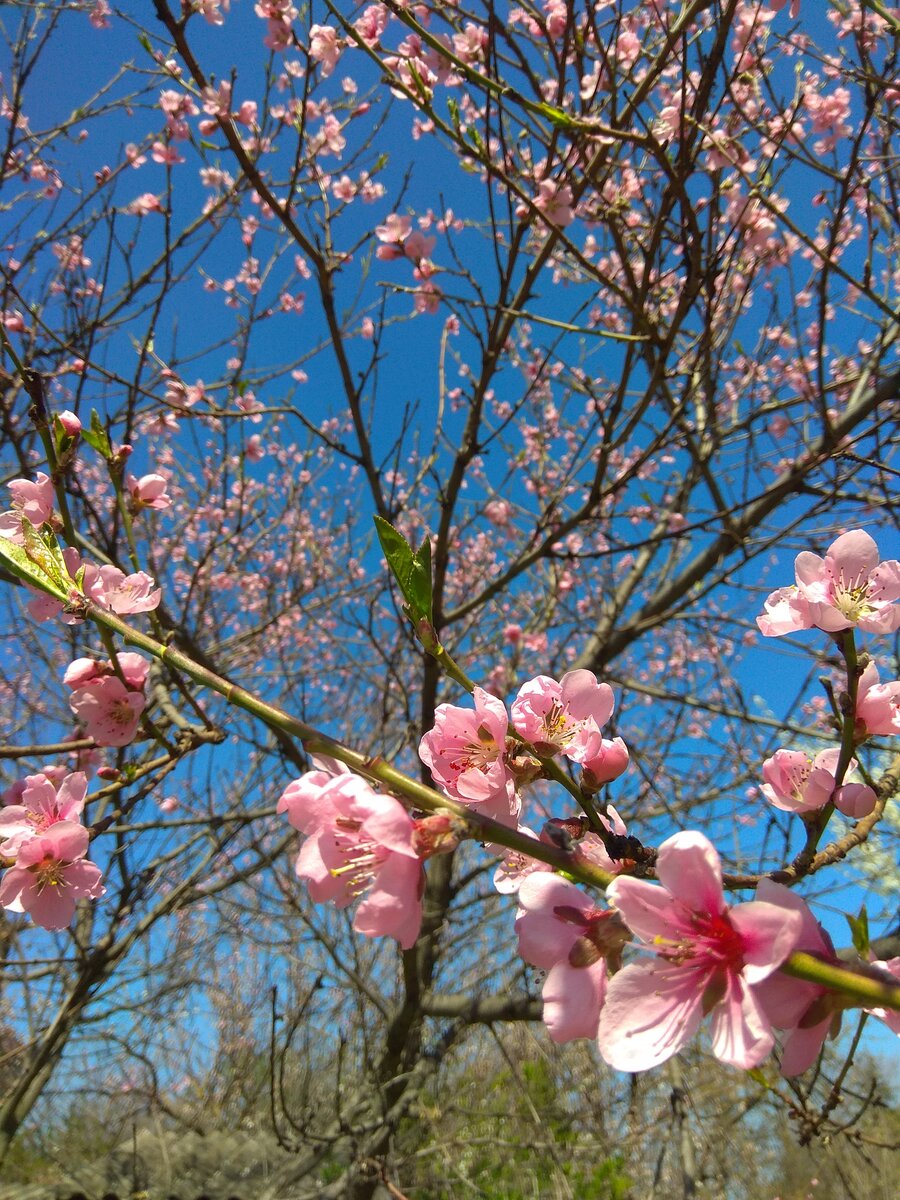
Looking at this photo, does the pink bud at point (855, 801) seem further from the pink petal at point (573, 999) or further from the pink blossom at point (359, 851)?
the pink blossom at point (359, 851)

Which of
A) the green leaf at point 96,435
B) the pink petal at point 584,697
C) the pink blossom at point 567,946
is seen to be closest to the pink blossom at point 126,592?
the green leaf at point 96,435

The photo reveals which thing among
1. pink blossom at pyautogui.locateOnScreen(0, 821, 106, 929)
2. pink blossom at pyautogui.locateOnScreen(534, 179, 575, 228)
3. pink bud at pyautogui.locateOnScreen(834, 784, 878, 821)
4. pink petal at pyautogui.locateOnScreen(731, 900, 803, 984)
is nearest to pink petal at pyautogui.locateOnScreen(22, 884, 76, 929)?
pink blossom at pyautogui.locateOnScreen(0, 821, 106, 929)

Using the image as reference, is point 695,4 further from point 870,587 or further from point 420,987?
point 420,987

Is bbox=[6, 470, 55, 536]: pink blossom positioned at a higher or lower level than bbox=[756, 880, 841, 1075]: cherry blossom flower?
higher

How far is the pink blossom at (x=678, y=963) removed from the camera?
0.71 meters

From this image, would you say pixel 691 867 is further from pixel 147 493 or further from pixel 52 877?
pixel 147 493

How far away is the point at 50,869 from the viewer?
126 cm

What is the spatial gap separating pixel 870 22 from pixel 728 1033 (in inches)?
203

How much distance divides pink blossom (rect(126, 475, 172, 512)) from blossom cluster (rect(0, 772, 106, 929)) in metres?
0.69

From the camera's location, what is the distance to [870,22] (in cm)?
394

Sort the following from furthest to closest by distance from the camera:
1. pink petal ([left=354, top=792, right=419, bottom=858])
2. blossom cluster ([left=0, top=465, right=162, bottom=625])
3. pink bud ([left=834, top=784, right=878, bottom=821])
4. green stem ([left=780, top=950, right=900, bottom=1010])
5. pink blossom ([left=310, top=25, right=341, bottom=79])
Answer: pink blossom ([left=310, top=25, right=341, bottom=79]) → blossom cluster ([left=0, top=465, right=162, bottom=625]) → pink bud ([left=834, top=784, right=878, bottom=821]) → pink petal ([left=354, top=792, right=419, bottom=858]) → green stem ([left=780, top=950, right=900, bottom=1010])

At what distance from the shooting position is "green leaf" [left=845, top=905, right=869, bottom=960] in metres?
0.71

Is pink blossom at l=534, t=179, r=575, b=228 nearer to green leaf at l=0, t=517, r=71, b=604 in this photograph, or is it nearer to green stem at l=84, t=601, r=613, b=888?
green leaf at l=0, t=517, r=71, b=604

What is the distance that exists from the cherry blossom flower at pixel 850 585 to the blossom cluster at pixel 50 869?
118 cm
